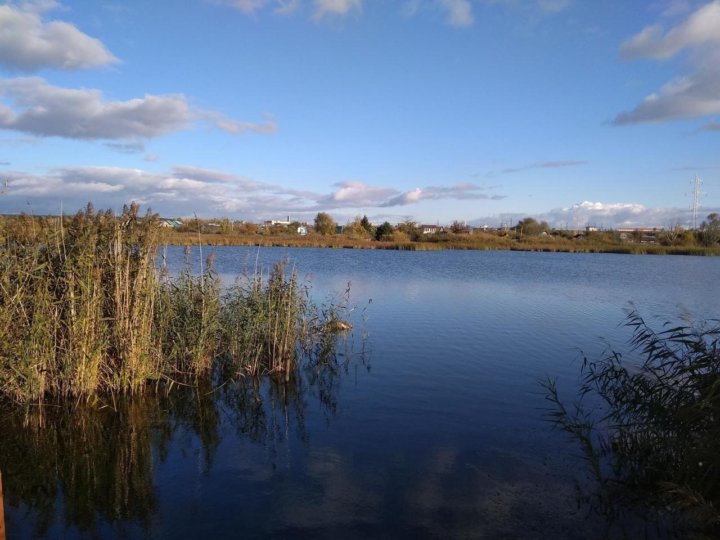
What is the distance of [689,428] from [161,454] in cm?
644

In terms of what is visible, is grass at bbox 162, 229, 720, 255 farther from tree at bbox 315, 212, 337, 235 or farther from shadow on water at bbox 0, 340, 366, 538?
shadow on water at bbox 0, 340, 366, 538

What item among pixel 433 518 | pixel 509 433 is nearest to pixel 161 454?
pixel 433 518

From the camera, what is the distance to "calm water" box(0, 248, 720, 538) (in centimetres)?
529

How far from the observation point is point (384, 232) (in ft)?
256

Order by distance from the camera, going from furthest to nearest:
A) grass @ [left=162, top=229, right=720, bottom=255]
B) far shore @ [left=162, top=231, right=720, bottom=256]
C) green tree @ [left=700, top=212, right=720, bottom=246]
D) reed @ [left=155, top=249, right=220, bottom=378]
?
green tree @ [left=700, top=212, right=720, bottom=246]
grass @ [left=162, top=229, right=720, bottom=255]
far shore @ [left=162, top=231, right=720, bottom=256]
reed @ [left=155, top=249, right=220, bottom=378]

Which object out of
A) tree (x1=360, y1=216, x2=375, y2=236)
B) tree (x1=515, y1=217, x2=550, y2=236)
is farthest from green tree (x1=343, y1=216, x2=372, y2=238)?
tree (x1=515, y1=217, x2=550, y2=236)

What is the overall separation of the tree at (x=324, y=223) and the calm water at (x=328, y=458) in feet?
257

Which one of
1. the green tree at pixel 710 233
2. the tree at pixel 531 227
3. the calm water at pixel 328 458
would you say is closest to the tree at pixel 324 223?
the tree at pixel 531 227

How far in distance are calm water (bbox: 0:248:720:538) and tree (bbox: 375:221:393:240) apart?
2495 inches

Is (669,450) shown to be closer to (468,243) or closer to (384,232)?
(468,243)

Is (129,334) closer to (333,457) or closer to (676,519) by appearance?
(333,457)

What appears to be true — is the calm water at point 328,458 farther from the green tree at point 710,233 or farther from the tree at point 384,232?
the green tree at point 710,233

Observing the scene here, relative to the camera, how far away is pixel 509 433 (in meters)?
7.72

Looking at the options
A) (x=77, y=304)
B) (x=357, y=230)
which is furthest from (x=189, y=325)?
(x=357, y=230)
